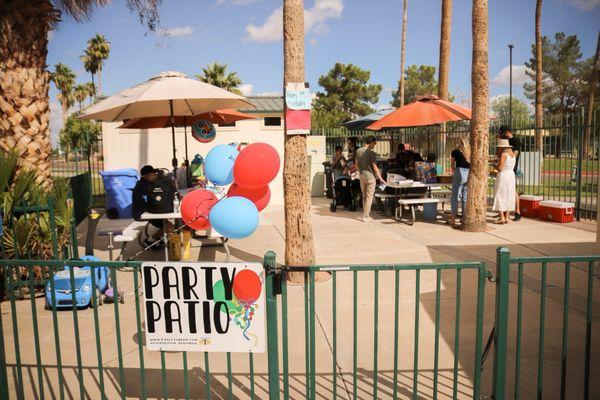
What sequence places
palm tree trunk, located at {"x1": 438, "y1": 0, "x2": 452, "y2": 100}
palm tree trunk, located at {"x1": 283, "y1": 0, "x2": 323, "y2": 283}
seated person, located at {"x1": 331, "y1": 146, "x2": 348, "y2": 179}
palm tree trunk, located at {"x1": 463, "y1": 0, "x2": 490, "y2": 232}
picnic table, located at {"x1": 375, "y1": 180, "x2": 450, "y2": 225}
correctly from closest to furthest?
palm tree trunk, located at {"x1": 283, "y1": 0, "x2": 323, "y2": 283} < palm tree trunk, located at {"x1": 463, "y1": 0, "x2": 490, "y2": 232} < picnic table, located at {"x1": 375, "y1": 180, "x2": 450, "y2": 225} < seated person, located at {"x1": 331, "y1": 146, "x2": 348, "y2": 179} < palm tree trunk, located at {"x1": 438, "y1": 0, "x2": 452, "y2": 100}

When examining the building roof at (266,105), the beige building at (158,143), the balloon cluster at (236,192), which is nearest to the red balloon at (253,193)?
the balloon cluster at (236,192)

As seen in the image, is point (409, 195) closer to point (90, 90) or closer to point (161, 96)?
point (161, 96)

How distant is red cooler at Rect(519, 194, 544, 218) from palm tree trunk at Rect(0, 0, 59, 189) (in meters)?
9.64

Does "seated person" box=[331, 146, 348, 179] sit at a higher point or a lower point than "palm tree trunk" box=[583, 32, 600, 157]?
lower

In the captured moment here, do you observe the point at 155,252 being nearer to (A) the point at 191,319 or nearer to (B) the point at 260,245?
(B) the point at 260,245

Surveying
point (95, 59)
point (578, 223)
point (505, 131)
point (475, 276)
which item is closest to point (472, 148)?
point (505, 131)

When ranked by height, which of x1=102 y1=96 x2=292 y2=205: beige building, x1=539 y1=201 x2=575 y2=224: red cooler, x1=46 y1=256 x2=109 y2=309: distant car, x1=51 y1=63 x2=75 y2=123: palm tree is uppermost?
x1=51 y1=63 x2=75 y2=123: palm tree

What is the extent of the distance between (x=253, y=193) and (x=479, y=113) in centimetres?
579

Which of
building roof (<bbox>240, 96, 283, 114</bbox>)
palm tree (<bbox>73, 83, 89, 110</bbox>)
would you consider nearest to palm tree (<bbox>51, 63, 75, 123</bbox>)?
palm tree (<bbox>73, 83, 89, 110</bbox>)

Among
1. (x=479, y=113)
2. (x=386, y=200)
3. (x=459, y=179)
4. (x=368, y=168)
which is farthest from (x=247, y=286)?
(x=386, y=200)

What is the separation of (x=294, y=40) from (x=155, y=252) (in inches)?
175

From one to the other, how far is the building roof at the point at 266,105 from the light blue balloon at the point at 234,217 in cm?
1270

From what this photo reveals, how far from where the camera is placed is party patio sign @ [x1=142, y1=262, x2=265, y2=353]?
288 cm

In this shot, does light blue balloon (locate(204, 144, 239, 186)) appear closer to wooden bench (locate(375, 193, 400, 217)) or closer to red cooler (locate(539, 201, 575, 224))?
wooden bench (locate(375, 193, 400, 217))
